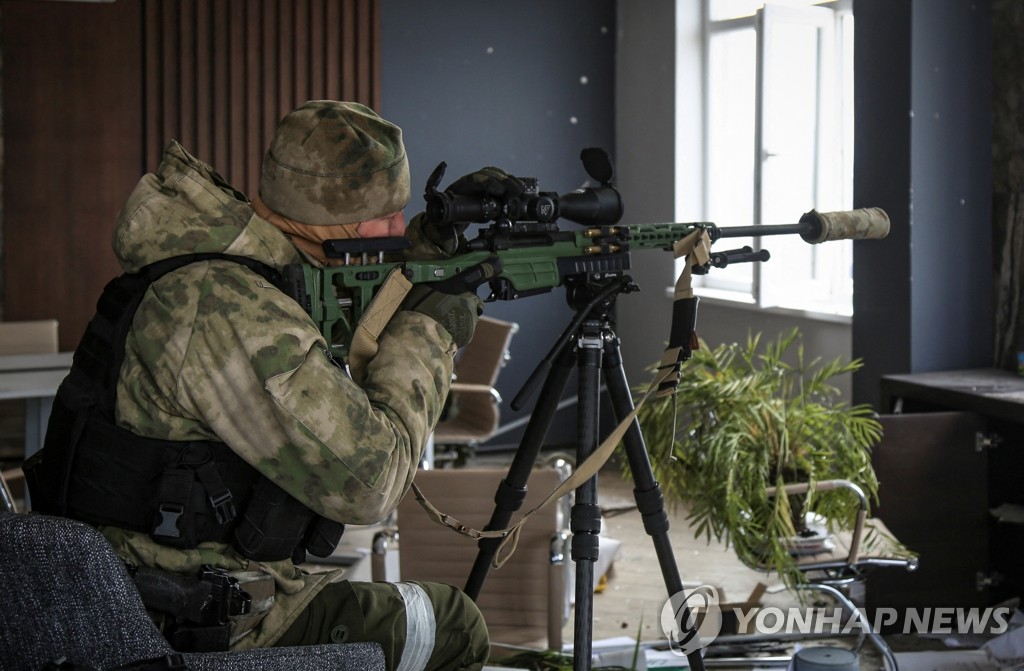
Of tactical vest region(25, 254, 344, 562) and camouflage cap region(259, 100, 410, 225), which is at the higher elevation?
camouflage cap region(259, 100, 410, 225)

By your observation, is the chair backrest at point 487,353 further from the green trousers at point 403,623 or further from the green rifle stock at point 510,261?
the green trousers at point 403,623

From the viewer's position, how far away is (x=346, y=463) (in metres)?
1.39

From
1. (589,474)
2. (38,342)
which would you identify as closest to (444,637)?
(589,474)

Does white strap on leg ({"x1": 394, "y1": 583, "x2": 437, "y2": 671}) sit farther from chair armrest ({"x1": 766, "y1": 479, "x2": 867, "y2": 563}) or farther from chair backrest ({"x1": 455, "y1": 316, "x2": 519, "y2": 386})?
chair backrest ({"x1": 455, "y1": 316, "x2": 519, "y2": 386})

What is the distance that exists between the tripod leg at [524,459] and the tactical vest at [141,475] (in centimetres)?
57

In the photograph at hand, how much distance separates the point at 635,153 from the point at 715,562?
242 cm

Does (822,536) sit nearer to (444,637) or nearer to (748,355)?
(748,355)

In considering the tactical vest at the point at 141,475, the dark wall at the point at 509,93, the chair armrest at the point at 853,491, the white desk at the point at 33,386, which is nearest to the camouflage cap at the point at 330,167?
the tactical vest at the point at 141,475

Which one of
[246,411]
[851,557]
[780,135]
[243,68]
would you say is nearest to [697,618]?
[851,557]

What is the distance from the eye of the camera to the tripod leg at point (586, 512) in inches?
71.4

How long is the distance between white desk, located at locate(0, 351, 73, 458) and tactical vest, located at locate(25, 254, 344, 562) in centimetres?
178

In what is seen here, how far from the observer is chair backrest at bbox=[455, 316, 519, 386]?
4262 mm

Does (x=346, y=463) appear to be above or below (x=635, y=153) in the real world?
below

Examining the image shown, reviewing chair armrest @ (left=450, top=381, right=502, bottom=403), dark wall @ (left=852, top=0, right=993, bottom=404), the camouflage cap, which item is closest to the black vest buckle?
the camouflage cap
